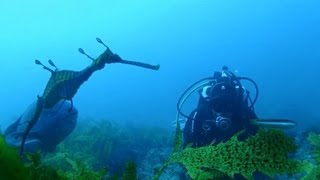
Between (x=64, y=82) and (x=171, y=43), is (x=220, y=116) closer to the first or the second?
(x=64, y=82)

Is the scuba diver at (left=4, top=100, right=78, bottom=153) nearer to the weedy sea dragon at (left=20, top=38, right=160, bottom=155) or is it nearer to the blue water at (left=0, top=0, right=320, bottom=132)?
the weedy sea dragon at (left=20, top=38, right=160, bottom=155)

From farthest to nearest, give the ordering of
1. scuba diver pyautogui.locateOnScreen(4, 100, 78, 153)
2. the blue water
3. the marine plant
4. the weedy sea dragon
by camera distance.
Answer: the blue water, scuba diver pyautogui.locateOnScreen(4, 100, 78, 153), the weedy sea dragon, the marine plant

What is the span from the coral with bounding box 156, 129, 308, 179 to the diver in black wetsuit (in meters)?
2.90

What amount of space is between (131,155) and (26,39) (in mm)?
129925

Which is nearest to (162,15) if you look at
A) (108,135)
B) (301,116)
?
(301,116)

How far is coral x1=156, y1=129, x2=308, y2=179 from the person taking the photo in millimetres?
2042

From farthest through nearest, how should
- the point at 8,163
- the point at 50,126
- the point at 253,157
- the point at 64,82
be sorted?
1. the point at 50,126
2. the point at 64,82
3. the point at 253,157
4. the point at 8,163

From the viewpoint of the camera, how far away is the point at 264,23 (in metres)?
132

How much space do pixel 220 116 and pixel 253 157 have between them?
3.21 meters

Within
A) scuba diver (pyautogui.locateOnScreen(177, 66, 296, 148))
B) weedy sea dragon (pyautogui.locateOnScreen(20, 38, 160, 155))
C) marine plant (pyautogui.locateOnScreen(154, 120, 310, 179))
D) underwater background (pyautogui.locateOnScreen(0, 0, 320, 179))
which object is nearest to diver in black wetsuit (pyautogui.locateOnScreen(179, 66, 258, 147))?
scuba diver (pyautogui.locateOnScreen(177, 66, 296, 148))

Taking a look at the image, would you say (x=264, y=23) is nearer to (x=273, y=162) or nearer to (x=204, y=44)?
(x=204, y=44)

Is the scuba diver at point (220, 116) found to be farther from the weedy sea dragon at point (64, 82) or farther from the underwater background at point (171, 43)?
the underwater background at point (171, 43)

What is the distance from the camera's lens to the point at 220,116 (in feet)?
17.4

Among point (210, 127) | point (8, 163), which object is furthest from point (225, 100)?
Answer: point (8, 163)
